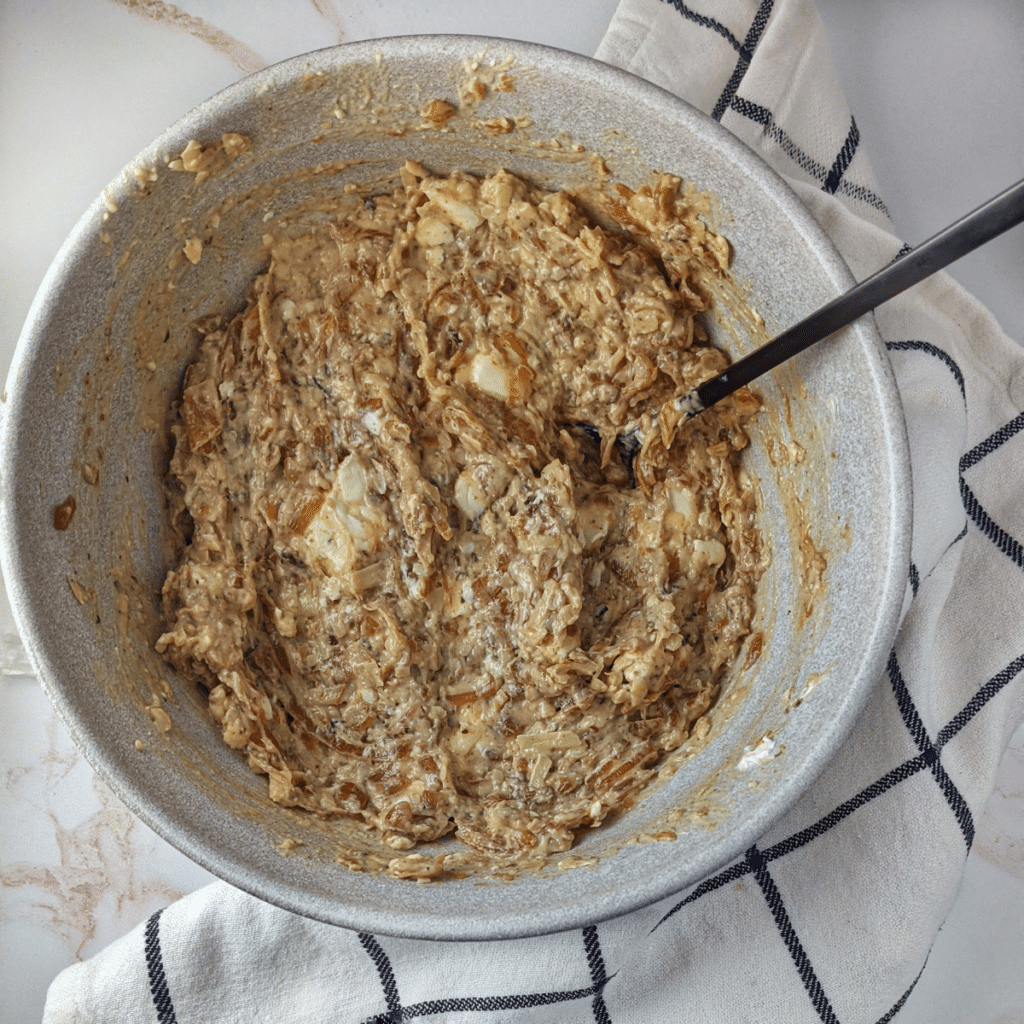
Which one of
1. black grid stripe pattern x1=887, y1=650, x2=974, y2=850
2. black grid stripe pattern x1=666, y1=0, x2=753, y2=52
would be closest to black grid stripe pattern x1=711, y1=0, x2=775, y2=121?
black grid stripe pattern x1=666, y1=0, x2=753, y2=52

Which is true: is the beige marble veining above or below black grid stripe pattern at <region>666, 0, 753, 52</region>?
below

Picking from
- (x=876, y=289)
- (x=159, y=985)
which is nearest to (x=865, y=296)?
(x=876, y=289)

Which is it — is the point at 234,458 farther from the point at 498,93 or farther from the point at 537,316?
the point at 498,93

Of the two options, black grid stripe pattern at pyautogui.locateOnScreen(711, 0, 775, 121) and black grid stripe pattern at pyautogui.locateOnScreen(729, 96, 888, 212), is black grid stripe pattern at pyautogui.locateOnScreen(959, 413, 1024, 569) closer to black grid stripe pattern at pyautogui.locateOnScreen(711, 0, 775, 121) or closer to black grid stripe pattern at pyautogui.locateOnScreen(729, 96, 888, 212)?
black grid stripe pattern at pyautogui.locateOnScreen(729, 96, 888, 212)

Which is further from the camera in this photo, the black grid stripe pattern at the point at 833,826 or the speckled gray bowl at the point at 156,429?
the black grid stripe pattern at the point at 833,826

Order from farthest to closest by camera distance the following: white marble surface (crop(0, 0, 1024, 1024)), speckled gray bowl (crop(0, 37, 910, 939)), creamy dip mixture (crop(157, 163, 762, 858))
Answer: white marble surface (crop(0, 0, 1024, 1024)) < creamy dip mixture (crop(157, 163, 762, 858)) < speckled gray bowl (crop(0, 37, 910, 939))

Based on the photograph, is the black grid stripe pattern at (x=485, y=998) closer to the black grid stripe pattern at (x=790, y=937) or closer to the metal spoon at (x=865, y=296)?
the black grid stripe pattern at (x=790, y=937)

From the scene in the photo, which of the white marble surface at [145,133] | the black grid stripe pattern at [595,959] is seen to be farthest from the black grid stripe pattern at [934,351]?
the black grid stripe pattern at [595,959]
